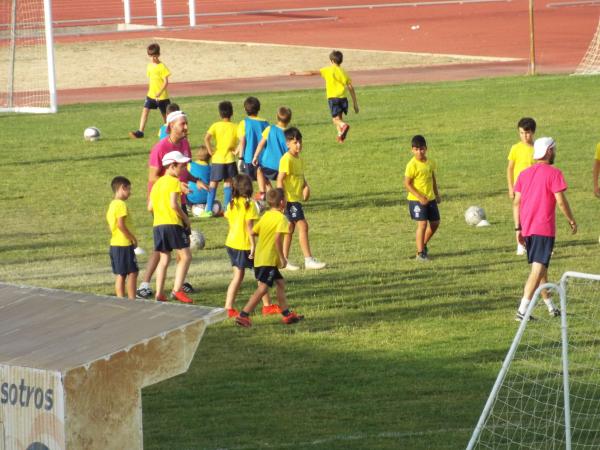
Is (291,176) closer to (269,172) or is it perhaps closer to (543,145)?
(269,172)

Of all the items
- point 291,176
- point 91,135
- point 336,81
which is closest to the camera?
point 291,176

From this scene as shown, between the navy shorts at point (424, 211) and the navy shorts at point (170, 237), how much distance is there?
3146mm

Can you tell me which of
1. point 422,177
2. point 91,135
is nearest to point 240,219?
point 422,177

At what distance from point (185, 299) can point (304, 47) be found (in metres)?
27.4

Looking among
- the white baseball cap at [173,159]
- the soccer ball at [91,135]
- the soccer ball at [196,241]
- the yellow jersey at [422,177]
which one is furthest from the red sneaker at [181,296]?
the soccer ball at [91,135]

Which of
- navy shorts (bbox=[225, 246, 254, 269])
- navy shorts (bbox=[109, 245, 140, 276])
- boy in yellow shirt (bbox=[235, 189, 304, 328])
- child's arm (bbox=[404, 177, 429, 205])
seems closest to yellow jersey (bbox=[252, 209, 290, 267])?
Answer: boy in yellow shirt (bbox=[235, 189, 304, 328])

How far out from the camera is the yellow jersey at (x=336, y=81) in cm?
2312

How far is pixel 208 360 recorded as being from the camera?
435 inches

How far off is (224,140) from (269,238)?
558cm

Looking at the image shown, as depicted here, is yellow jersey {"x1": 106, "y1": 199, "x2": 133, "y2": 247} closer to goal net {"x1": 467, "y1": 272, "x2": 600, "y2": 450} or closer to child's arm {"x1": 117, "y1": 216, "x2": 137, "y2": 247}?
child's arm {"x1": 117, "y1": 216, "x2": 137, "y2": 247}

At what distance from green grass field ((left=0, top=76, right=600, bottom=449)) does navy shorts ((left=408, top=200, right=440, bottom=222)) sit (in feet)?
1.68

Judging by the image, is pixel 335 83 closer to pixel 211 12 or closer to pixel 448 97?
pixel 448 97

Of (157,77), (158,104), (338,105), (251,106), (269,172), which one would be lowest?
(269,172)

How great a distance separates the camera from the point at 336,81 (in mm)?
23219
